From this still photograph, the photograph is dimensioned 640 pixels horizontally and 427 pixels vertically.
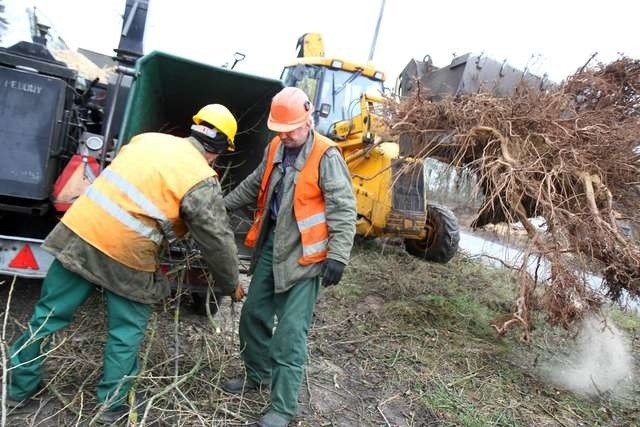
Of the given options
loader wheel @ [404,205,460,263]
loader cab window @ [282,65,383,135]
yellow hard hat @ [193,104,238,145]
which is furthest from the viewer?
loader wheel @ [404,205,460,263]

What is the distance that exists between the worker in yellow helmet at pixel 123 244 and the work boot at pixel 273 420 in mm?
689

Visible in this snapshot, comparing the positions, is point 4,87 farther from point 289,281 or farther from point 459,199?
point 459,199

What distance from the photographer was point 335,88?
265 inches

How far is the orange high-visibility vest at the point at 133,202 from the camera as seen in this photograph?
7.96 feet

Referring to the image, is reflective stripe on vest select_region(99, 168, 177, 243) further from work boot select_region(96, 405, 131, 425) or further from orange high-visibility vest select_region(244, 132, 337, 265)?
work boot select_region(96, 405, 131, 425)

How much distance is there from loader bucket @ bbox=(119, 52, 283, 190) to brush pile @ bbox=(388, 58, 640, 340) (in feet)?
4.56

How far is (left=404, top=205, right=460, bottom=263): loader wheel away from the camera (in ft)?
22.0

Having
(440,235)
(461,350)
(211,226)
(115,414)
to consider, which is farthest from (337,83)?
(115,414)

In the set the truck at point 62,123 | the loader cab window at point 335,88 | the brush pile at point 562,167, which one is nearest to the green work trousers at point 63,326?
the truck at point 62,123

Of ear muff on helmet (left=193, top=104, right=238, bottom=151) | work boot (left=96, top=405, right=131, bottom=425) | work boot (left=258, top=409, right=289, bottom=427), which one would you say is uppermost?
ear muff on helmet (left=193, top=104, right=238, bottom=151)

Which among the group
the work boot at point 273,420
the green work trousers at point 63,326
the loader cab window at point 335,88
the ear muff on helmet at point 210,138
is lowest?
the work boot at point 273,420

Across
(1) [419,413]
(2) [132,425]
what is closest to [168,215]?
(2) [132,425]

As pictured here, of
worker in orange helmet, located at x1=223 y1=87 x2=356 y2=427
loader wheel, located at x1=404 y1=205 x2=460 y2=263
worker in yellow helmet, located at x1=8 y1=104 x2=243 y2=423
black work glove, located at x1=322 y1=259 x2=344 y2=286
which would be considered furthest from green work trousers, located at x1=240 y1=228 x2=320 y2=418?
loader wheel, located at x1=404 y1=205 x2=460 y2=263

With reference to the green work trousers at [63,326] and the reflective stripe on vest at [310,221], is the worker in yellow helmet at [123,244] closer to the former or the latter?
the green work trousers at [63,326]
